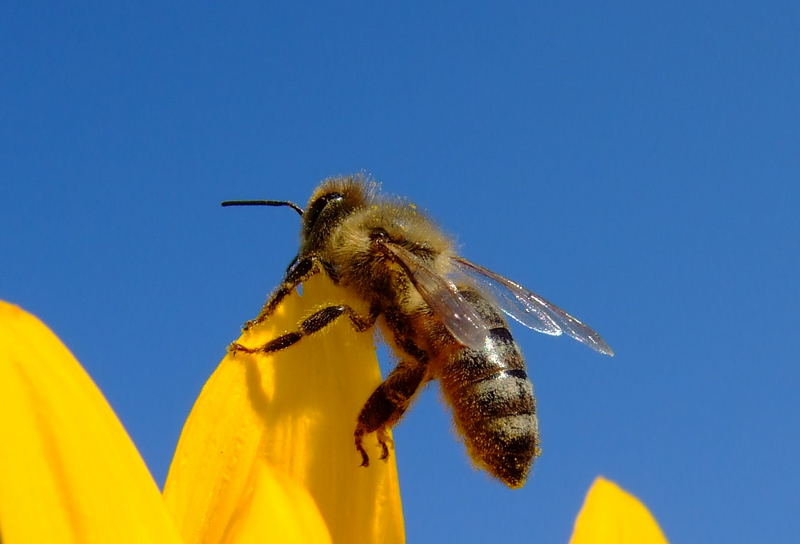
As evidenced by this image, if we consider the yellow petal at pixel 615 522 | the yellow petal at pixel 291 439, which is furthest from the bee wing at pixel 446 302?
the yellow petal at pixel 615 522

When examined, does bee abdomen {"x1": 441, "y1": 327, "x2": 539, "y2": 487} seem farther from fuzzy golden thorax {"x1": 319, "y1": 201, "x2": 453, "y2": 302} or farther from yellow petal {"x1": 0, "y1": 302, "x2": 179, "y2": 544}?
yellow petal {"x1": 0, "y1": 302, "x2": 179, "y2": 544}

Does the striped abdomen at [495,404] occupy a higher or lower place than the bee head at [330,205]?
lower

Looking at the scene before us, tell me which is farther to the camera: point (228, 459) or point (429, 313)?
point (429, 313)

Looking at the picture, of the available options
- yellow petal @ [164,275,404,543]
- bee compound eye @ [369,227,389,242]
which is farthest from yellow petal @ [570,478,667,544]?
bee compound eye @ [369,227,389,242]

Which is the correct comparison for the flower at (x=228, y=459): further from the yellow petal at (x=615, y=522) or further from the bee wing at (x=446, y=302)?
the bee wing at (x=446, y=302)

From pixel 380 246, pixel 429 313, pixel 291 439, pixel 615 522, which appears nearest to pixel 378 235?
pixel 380 246

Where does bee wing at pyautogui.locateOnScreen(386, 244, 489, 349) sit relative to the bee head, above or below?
below

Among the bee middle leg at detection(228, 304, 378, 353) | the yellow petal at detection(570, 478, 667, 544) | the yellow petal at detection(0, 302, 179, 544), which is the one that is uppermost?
the bee middle leg at detection(228, 304, 378, 353)

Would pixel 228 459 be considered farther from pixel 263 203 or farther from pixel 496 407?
pixel 263 203
